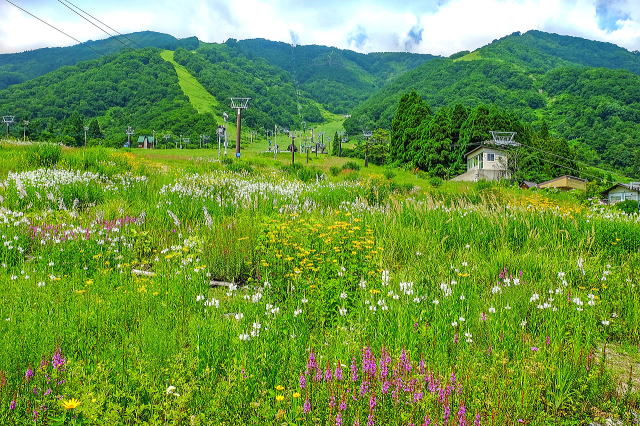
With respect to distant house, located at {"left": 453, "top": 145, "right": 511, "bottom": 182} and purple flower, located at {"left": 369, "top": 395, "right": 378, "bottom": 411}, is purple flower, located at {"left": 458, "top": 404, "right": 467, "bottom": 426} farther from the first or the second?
distant house, located at {"left": 453, "top": 145, "right": 511, "bottom": 182}

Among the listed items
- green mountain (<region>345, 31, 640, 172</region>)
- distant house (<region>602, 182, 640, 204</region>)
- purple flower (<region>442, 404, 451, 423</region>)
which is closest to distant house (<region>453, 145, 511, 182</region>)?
distant house (<region>602, 182, 640, 204</region>)

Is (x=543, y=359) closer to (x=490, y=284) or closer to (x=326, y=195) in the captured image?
(x=490, y=284)

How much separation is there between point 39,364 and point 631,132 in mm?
161021

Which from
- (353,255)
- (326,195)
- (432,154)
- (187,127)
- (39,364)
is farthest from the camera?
(187,127)

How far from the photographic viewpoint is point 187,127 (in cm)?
15862

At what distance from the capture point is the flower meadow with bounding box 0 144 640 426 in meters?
2.54

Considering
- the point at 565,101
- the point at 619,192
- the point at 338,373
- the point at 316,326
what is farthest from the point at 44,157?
the point at 565,101

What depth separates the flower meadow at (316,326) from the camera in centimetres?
254

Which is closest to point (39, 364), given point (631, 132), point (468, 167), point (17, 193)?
point (17, 193)

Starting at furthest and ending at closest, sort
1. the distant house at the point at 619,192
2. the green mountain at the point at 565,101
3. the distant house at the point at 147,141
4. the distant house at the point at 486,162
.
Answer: the distant house at the point at 147,141 → the green mountain at the point at 565,101 → the distant house at the point at 486,162 → the distant house at the point at 619,192

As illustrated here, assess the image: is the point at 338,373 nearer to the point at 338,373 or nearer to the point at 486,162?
the point at 338,373

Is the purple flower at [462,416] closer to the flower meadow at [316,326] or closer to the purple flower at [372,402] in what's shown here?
the flower meadow at [316,326]

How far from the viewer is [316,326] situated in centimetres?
385

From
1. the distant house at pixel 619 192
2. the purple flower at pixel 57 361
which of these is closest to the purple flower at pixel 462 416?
the purple flower at pixel 57 361
